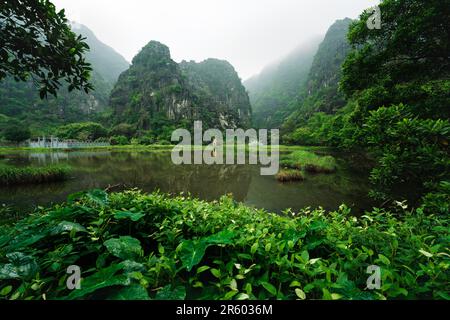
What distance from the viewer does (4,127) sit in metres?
56.8

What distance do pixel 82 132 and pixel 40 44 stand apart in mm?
71973

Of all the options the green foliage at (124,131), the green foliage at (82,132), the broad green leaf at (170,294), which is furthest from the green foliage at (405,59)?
the green foliage at (124,131)

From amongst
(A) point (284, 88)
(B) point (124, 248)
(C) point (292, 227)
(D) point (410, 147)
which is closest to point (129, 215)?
(B) point (124, 248)

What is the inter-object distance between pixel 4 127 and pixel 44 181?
2990 inches

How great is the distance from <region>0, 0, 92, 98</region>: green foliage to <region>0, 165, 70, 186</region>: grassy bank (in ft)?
26.6

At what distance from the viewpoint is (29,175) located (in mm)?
8961

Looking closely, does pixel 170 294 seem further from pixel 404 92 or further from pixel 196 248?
pixel 404 92

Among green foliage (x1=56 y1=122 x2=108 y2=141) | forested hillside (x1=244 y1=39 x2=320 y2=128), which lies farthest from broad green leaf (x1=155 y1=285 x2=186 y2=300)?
forested hillside (x1=244 y1=39 x2=320 y2=128)

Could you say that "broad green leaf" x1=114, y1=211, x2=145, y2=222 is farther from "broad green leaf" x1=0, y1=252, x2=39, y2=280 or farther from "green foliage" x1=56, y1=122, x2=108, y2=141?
"green foliage" x1=56, y1=122, x2=108, y2=141

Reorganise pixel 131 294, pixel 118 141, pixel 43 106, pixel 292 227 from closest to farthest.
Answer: pixel 131 294 < pixel 292 227 < pixel 118 141 < pixel 43 106

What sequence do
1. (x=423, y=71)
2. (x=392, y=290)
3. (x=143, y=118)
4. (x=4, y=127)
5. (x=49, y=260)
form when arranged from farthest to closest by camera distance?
(x=143, y=118) < (x=4, y=127) < (x=423, y=71) < (x=49, y=260) < (x=392, y=290)

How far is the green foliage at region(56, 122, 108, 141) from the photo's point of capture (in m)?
59.6
